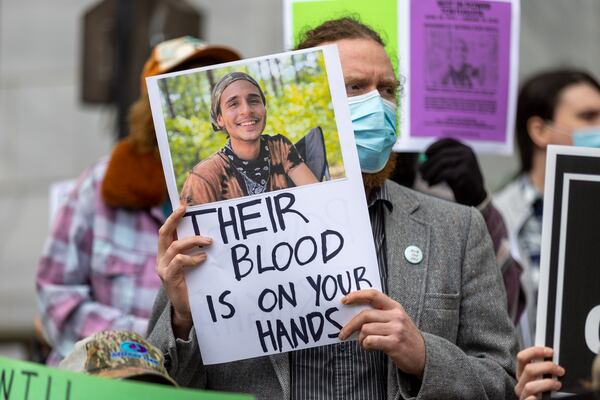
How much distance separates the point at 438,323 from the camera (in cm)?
313

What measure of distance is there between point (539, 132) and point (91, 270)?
6.72ft

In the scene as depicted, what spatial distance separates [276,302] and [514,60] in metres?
1.79

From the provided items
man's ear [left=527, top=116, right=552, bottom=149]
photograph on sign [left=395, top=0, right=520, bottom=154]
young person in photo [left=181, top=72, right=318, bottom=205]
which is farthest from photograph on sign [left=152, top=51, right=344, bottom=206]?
man's ear [left=527, top=116, right=552, bottom=149]

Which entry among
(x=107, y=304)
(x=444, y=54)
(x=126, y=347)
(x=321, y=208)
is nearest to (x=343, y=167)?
(x=321, y=208)

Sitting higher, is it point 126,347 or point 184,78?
point 184,78

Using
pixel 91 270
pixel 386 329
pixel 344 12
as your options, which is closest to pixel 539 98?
pixel 344 12

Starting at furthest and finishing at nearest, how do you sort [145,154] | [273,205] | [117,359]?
[145,154] → [273,205] → [117,359]

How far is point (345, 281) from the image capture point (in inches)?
117

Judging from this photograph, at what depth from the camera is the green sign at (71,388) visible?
A: 2.45 m

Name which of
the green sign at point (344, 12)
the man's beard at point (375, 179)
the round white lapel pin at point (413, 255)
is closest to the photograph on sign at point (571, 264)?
the round white lapel pin at point (413, 255)

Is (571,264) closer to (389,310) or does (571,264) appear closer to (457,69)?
(389,310)

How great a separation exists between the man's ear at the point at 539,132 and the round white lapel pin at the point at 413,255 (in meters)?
2.22

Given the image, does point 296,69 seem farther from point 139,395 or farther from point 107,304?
point 107,304

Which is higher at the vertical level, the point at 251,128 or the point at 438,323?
the point at 251,128
